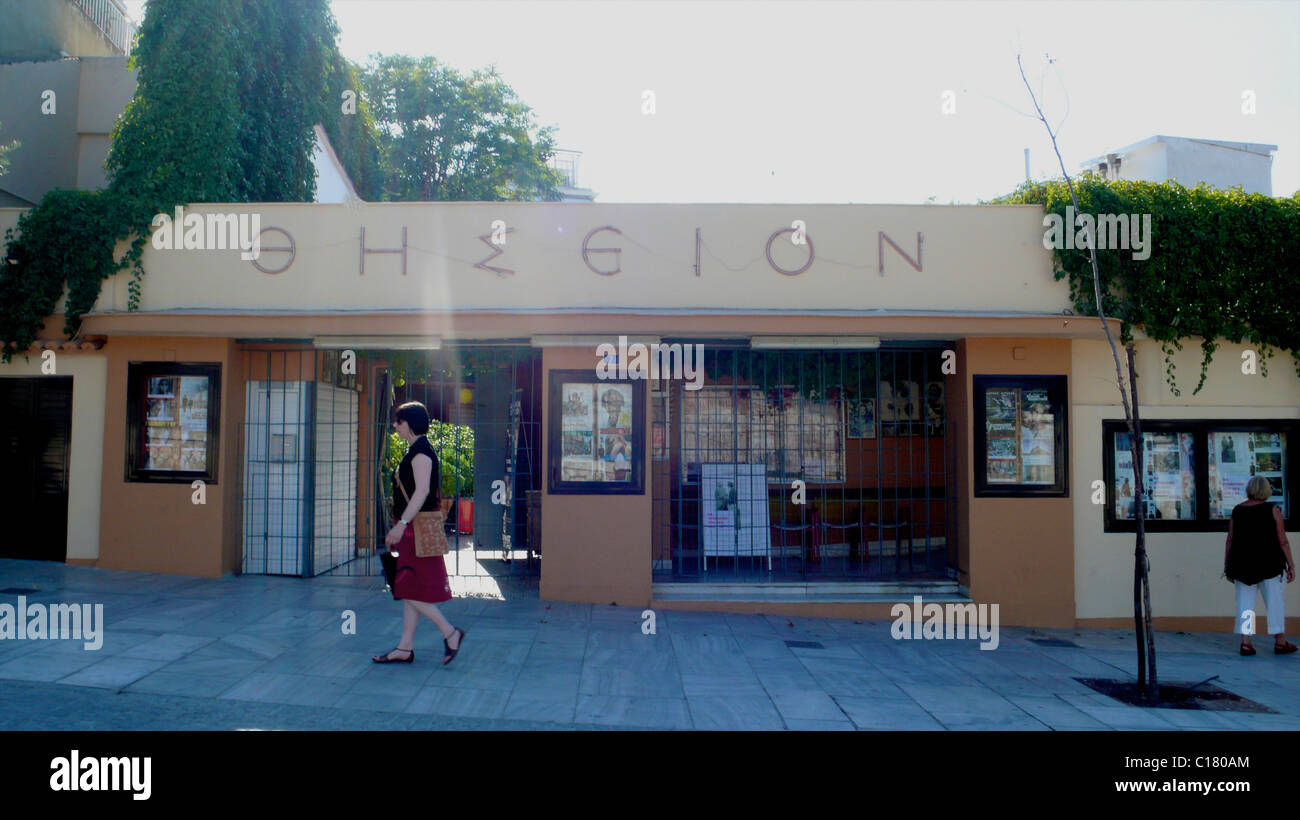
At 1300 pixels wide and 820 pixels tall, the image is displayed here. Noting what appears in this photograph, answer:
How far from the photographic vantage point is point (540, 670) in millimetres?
6559

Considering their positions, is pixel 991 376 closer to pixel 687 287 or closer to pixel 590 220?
pixel 687 287

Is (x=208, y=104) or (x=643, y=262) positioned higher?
(x=208, y=104)

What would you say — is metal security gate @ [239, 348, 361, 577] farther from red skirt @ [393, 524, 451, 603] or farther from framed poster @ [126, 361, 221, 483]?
red skirt @ [393, 524, 451, 603]

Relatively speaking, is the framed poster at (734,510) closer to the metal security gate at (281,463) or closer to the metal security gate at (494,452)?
the metal security gate at (494,452)

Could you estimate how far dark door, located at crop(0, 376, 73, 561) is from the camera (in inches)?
373

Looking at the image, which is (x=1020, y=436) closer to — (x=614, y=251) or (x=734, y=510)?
(x=734, y=510)

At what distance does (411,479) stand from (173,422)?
179 inches

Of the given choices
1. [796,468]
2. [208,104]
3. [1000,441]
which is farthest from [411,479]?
[208,104]

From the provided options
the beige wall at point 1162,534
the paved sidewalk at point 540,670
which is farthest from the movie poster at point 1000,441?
the paved sidewalk at point 540,670

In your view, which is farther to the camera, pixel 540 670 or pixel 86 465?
pixel 86 465

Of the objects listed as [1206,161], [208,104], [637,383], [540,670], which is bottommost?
[540,670]

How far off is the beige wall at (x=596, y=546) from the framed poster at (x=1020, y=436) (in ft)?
11.5
